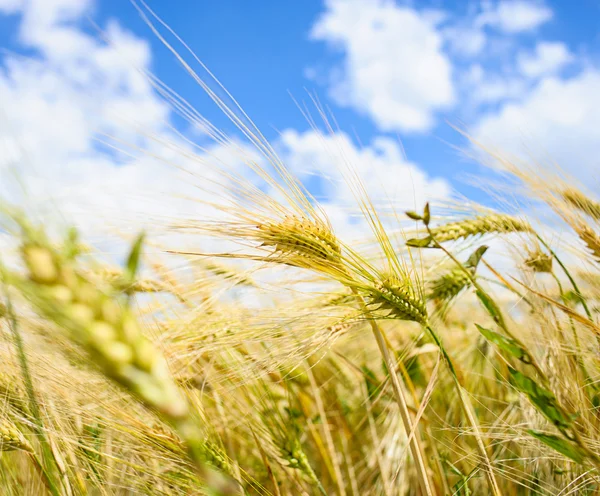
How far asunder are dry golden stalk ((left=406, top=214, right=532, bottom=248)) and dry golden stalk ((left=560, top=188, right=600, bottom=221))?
0.12 m

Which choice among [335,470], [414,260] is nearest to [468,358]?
[335,470]

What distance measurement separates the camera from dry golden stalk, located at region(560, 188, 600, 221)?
1188mm

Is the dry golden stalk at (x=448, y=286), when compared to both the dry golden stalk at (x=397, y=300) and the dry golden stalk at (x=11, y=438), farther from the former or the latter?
the dry golden stalk at (x=11, y=438)

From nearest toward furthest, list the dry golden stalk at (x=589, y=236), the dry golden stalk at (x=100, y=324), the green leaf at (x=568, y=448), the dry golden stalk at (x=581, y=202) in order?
the dry golden stalk at (x=100, y=324)
the green leaf at (x=568, y=448)
the dry golden stalk at (x=589, y=236)
the dry golden stalk at (x=581, y=202)

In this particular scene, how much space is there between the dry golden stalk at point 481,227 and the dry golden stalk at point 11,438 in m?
0.86

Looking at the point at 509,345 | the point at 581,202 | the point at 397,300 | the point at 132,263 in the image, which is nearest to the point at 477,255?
the point at 397,300

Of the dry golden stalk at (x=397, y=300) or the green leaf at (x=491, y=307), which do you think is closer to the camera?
the green leaf at (x=491, y=307)

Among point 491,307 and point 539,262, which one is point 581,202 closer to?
point 539,262

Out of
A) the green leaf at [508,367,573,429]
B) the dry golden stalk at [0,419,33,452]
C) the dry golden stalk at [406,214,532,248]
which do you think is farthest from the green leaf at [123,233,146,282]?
the dry golden stalk at [406,214,532,248]

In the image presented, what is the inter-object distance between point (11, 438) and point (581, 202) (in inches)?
48.9

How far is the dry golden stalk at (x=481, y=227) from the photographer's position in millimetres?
1135

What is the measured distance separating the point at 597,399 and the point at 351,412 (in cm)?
79

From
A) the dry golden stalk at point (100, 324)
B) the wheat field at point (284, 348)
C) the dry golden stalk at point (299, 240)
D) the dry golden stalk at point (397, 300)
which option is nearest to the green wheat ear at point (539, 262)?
the wheat field at point (284, 348)

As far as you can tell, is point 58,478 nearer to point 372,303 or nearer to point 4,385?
point 4,385
